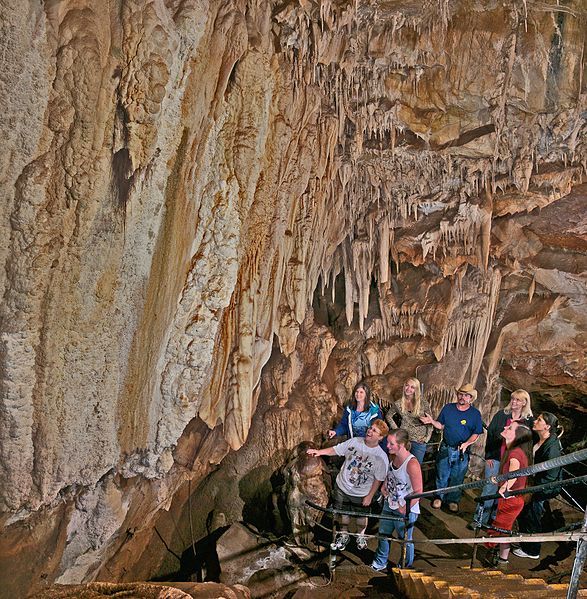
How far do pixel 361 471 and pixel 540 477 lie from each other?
1.37 m

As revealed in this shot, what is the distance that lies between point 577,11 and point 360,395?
3.83 meters

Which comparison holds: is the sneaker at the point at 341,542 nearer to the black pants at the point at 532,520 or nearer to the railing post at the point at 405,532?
the railing post at the point at 405,532

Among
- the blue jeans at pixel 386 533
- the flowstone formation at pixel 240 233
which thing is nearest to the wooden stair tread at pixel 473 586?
the blue jeans at pixel 386 533

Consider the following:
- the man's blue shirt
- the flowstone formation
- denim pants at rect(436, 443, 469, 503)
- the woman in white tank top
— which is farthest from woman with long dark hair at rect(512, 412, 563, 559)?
the flowstone formation

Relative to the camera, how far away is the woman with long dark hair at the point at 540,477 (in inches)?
158

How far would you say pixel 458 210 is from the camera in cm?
714

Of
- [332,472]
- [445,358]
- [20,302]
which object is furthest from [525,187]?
[20,302]

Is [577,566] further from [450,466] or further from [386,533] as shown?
[450,466]

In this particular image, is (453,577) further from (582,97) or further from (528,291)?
(528,291)

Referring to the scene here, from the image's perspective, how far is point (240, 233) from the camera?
441cm

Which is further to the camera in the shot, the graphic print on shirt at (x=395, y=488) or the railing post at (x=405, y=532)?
the graphic print on shirt at (x=395, y=488)

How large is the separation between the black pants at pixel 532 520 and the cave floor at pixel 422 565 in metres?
0.10

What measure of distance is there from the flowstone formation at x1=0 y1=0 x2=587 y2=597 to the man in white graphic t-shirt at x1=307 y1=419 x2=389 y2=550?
1209 mm

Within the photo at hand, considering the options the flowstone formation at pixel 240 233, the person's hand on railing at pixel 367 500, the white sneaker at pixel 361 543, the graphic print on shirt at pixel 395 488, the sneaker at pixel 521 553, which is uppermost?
the flowstone formation at pixel 240 233
